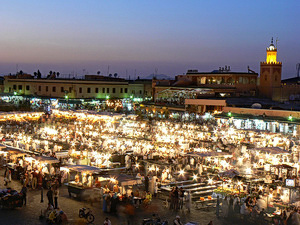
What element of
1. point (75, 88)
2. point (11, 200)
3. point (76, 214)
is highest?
point (75, 88)

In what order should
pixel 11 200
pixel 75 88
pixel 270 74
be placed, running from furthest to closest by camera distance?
1. pixel 75 88
2. pixel 270 74
3. pixel 11 200

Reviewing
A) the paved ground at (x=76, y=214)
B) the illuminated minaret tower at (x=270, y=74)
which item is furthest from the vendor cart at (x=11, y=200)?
the illuminated minaret tower at (x=270, y=74)

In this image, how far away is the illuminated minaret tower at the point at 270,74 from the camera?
49.5 metres

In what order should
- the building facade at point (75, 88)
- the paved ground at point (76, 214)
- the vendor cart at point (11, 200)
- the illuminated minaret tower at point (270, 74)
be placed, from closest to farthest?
the paved ground at point (76, 214) → the vendor cart at point (11, 200) → the illuminated minaret tower at point (270, 74) → the building facade at point (75, 88)

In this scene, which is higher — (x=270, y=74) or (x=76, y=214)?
(x=270, y=74)

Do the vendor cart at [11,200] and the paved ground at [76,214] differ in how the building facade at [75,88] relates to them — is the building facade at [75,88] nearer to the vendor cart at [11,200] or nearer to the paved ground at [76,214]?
the paved ground at [76,214]

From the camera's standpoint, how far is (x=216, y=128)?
30.4 m

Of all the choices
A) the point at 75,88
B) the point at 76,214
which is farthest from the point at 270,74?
the point at 76,214

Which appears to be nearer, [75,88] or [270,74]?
[270,74]

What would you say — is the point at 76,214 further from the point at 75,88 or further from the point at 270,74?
the point at 75,88

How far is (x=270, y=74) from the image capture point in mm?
49625

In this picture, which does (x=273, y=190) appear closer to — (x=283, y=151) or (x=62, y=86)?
(x=283, y=151)

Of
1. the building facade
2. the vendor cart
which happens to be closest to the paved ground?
the vendor cart

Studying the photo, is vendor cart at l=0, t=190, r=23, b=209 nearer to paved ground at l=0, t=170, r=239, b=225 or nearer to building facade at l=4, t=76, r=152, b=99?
paved ground at l=0, t=170, r=239, b=225
